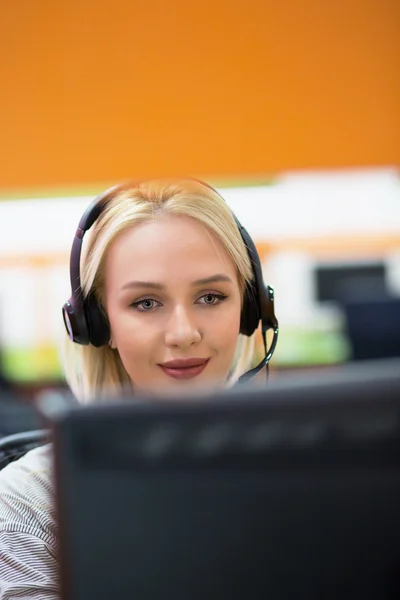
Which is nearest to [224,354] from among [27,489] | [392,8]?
[27,489]

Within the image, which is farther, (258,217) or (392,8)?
(258,217)

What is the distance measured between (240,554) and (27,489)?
0.65 m

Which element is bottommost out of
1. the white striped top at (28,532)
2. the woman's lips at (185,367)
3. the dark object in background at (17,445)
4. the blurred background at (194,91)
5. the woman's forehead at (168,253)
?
the white striped top at (28,532)

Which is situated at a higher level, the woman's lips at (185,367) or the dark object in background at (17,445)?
the woman's lips at (185,367)

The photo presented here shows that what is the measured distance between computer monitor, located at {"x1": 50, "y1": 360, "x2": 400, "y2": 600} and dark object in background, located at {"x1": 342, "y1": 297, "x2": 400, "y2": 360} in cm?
349

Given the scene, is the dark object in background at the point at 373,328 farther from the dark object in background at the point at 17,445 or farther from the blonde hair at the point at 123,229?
the dark object in background at the point at 17,445

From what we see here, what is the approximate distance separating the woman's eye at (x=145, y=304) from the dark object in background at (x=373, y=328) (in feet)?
9.78

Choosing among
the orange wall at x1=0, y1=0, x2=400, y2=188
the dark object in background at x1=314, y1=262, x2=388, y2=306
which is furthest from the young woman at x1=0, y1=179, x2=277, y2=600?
the dark object in background at x1=314, y1=262, x2=388, y2=306

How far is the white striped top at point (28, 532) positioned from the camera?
92cm

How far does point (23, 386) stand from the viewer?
4465 millimetres

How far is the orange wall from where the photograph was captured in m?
3.11

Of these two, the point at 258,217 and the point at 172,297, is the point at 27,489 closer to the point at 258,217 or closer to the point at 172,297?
the point at 172,297

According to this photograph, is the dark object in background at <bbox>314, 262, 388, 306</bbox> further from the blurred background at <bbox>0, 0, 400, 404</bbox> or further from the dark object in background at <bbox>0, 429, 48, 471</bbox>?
the dark object in background at <bbox>0, 429, 48, 471</bbox>

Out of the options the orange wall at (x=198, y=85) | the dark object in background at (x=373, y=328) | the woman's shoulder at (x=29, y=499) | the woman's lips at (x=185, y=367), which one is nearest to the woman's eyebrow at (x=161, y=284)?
the woman's lips at (x=185, y=367)
